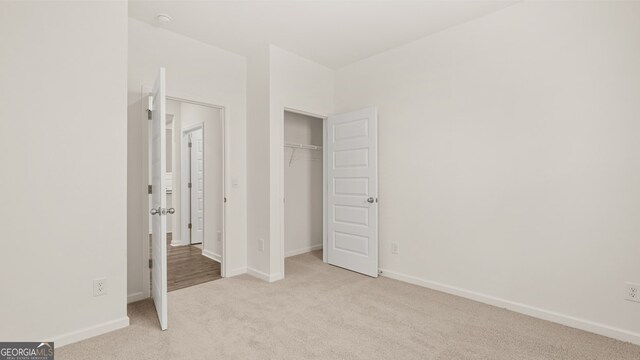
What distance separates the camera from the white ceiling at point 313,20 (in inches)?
106

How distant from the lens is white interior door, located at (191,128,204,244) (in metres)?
5.10

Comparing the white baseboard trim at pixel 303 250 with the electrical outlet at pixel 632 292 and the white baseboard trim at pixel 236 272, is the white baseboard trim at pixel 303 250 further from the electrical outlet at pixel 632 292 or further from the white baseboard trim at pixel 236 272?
the electrical outlet at pixel 632 292

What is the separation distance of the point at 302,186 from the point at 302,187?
0.02 m

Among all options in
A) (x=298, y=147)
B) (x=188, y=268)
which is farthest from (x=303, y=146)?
(x=188, y=268)

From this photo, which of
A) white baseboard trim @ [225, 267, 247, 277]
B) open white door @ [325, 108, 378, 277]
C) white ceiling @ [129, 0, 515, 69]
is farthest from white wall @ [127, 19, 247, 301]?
open white door @ [325, 108, 378, 277]

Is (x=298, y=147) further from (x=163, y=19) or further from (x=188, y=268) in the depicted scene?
(x=163, y=19)

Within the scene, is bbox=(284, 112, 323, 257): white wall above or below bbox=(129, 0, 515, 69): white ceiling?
below

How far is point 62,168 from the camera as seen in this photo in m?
2.10

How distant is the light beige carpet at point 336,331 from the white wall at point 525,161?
11.6 inches

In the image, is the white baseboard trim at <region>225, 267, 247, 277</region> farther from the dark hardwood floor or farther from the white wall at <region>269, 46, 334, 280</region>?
the white wall at <region>269, 46, 334, 280</region>

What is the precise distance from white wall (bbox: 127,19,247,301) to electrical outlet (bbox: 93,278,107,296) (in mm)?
658

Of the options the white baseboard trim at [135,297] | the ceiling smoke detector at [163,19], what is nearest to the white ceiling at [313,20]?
the ceiling smoke detector at [163,19]

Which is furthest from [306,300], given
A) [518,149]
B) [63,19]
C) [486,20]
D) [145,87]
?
[486,20]

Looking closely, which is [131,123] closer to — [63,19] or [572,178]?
[63,19]
